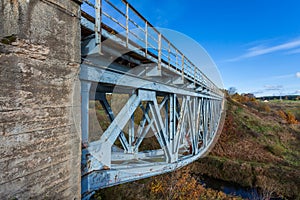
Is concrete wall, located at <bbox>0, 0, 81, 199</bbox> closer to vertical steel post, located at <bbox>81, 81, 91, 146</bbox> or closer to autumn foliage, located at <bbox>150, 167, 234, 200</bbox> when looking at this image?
vertical steel post, located at <bbox>81, 81, 91, 146</bbox>

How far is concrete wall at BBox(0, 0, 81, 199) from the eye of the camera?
1.75 metres

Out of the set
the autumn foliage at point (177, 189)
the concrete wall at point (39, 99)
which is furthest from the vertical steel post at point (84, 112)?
the autumn foliage at point (177, 189)

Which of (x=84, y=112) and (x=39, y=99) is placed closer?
(x=39, y=99)

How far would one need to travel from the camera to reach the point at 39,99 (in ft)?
6.60

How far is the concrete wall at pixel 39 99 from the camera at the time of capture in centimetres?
175

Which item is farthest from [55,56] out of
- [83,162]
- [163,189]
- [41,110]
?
[163,189]

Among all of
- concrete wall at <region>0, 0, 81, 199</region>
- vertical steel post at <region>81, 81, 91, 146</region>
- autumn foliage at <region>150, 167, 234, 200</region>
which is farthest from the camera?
autumn foliage at <region>150, 167, 234, 200</region>

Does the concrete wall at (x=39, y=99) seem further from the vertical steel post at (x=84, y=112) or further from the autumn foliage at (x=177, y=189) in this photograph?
the autumn foliage at (x=177, y=189)

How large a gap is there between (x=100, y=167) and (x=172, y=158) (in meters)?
3.72

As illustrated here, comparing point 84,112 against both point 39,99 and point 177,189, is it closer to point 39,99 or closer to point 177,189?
point 39,99

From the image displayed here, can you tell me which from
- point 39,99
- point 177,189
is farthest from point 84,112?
point 177,189

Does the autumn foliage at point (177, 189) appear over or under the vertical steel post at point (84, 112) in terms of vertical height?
under

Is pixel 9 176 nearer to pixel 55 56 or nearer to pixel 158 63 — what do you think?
pixel 55 56

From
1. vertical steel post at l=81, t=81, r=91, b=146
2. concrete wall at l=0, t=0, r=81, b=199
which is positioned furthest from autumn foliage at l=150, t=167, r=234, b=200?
concrete wall at l=0, t=0, r=81, b=199
